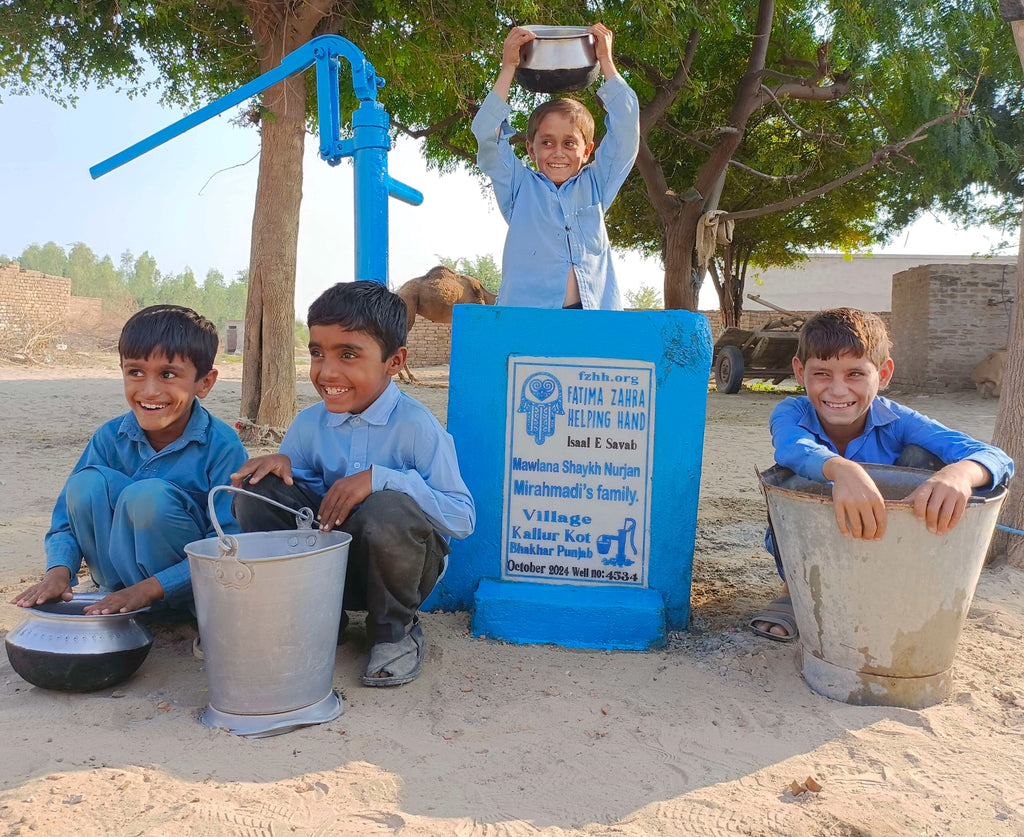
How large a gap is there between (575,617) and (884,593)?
0.88 meters

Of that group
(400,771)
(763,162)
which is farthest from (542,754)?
(763,162)

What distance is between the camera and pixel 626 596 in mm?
2439

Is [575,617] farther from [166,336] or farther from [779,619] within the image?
[166,336]

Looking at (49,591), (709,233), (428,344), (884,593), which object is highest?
(709,233)

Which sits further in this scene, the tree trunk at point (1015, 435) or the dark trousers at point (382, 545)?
the tree trunk at point (1015, 435)

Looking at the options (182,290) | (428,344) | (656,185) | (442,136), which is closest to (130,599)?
(442,136)

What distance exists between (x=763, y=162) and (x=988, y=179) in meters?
3.45

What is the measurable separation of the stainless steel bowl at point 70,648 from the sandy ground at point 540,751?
2.6 inches

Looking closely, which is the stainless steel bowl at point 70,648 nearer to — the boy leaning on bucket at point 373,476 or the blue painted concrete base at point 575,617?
the boy leaning on bucket at point 373,476

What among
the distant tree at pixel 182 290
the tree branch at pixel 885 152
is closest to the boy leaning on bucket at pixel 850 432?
the tree branch at pixel 885 152

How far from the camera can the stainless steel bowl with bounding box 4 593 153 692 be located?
6.17ft

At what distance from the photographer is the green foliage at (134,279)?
52.6 metres

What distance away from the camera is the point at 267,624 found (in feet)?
5.77

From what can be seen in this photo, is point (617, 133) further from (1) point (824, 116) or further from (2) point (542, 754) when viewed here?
(1) point (824, 116)
